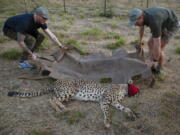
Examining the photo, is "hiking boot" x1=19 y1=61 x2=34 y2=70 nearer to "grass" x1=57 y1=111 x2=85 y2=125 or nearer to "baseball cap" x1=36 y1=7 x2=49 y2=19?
"baseball cap" x1=36 y1=7 x2=49 y2=19

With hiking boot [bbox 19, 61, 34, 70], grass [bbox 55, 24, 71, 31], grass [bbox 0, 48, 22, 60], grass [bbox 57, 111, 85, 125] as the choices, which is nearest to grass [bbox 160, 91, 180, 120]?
grass [bbox 57, 111, 85, 125]

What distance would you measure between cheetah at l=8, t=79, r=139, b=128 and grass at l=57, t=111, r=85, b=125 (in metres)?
0.16

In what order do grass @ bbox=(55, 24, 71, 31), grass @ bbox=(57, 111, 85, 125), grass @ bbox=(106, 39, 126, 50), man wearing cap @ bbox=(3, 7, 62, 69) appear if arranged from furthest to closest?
grass @ bbox=(55, 24, 71, 31) → grass @ bbox=(106, 39, 126, 50) → man wearing cap @ bbox=(3, 7, 62, 69) → grass @ bbox=(57, 111, 85, 125)

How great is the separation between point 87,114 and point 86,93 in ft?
1.69

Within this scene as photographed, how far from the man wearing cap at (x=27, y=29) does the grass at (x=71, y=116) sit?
1548 mm

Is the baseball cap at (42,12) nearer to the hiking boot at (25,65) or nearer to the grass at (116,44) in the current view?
the hiking boot at (25,65)

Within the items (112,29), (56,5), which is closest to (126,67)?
(112,29)

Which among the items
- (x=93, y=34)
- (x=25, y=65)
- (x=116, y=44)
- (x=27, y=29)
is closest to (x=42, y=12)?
(x=27, y=29)

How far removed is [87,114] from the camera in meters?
4.62

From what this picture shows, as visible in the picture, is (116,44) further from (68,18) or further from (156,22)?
(68,18)

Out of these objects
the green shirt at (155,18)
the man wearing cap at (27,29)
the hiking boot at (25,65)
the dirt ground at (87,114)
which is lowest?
the dirt ground at (87,114)

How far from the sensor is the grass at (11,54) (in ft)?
22.9

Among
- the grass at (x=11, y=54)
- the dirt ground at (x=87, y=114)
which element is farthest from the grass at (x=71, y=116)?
the grass at (x=11, y=54)

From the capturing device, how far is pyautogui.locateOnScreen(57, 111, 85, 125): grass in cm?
438
